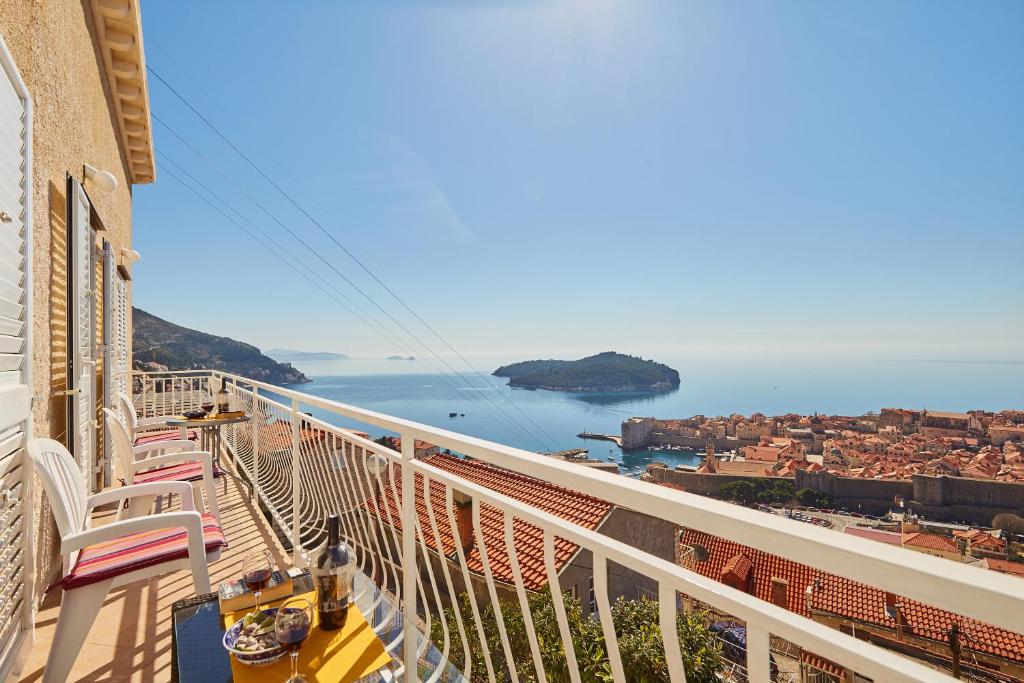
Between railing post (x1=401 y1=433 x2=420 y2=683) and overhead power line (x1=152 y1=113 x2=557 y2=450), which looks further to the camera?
overhead power line (x1=152 y1=113 x2=557 y2=450)

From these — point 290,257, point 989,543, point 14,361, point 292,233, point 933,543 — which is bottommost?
point 989,543

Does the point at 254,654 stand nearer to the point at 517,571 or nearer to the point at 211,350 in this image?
the point at 517,571

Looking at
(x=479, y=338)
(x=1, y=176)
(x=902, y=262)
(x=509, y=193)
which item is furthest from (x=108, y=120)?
(x=479, y=338)

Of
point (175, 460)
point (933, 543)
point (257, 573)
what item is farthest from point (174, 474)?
point (933, 543)

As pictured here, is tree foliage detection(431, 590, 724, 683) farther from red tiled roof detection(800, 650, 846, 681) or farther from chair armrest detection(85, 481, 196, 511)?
red tiled roof detection(800, 650, 846, 681)

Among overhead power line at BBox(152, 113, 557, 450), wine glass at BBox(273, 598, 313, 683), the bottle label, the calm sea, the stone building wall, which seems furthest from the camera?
the calm sea

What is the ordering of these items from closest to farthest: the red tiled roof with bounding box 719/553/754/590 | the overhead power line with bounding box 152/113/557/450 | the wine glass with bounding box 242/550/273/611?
the wine glass with bounding box 242/550/273/611 < the red tiled roof with bounding box 719/553/754/590 < the overhead power line with bounding box 152/113/557/450

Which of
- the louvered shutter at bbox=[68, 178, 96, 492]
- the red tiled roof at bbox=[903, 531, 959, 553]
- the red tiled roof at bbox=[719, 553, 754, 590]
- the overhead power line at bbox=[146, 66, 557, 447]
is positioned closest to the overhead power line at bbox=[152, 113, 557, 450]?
the overhead power line at bbox=[146, 66, 557, 447]

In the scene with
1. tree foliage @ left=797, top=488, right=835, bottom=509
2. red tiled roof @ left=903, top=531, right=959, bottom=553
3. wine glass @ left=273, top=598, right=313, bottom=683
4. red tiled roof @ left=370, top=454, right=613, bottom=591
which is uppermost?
wine glass @ left=273, top=598, right=313, bottom=683
